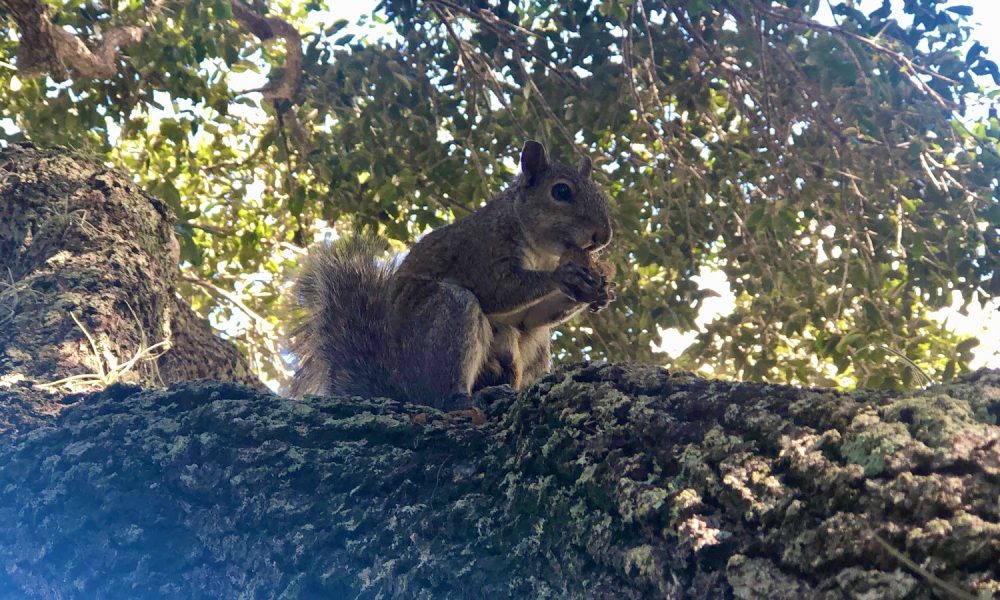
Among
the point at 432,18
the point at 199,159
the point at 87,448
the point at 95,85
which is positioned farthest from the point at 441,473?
the point at 199,159

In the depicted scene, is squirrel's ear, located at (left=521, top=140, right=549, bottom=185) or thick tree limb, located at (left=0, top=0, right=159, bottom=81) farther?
thick tree limb, located at (left=0, top=0, right=159, bottom=81)

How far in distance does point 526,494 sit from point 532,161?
2.36 meters

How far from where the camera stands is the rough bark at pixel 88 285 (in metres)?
2.36

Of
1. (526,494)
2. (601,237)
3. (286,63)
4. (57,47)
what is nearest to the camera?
(526,494)

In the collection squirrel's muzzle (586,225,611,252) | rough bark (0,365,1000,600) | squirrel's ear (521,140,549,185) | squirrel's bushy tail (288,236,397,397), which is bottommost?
rough bark (0,365,1000,600)

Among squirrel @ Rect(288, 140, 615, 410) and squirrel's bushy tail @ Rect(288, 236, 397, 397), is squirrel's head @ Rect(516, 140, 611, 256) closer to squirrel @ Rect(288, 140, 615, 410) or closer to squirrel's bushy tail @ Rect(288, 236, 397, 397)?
squirrel @ Rect(288, 140, 615, 410)

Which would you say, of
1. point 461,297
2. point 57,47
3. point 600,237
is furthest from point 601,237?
point 57,47

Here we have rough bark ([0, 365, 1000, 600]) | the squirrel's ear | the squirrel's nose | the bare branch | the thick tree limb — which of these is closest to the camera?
rough bark ([0, 365, 1000, 600])

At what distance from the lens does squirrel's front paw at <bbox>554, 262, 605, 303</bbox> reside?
9.65 ft

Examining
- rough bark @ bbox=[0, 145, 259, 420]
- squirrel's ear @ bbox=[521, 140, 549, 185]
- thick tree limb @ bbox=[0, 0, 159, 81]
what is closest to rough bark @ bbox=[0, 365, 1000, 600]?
rough bark @ bbox=[0, 145, 259, 420]

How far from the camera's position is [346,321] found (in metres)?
2.94

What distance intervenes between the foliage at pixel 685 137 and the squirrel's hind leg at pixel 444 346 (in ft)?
3.85

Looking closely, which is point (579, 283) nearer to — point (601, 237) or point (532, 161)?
point (601, 237)

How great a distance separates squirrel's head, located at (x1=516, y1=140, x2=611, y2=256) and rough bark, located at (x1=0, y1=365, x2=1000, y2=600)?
1650 mm
